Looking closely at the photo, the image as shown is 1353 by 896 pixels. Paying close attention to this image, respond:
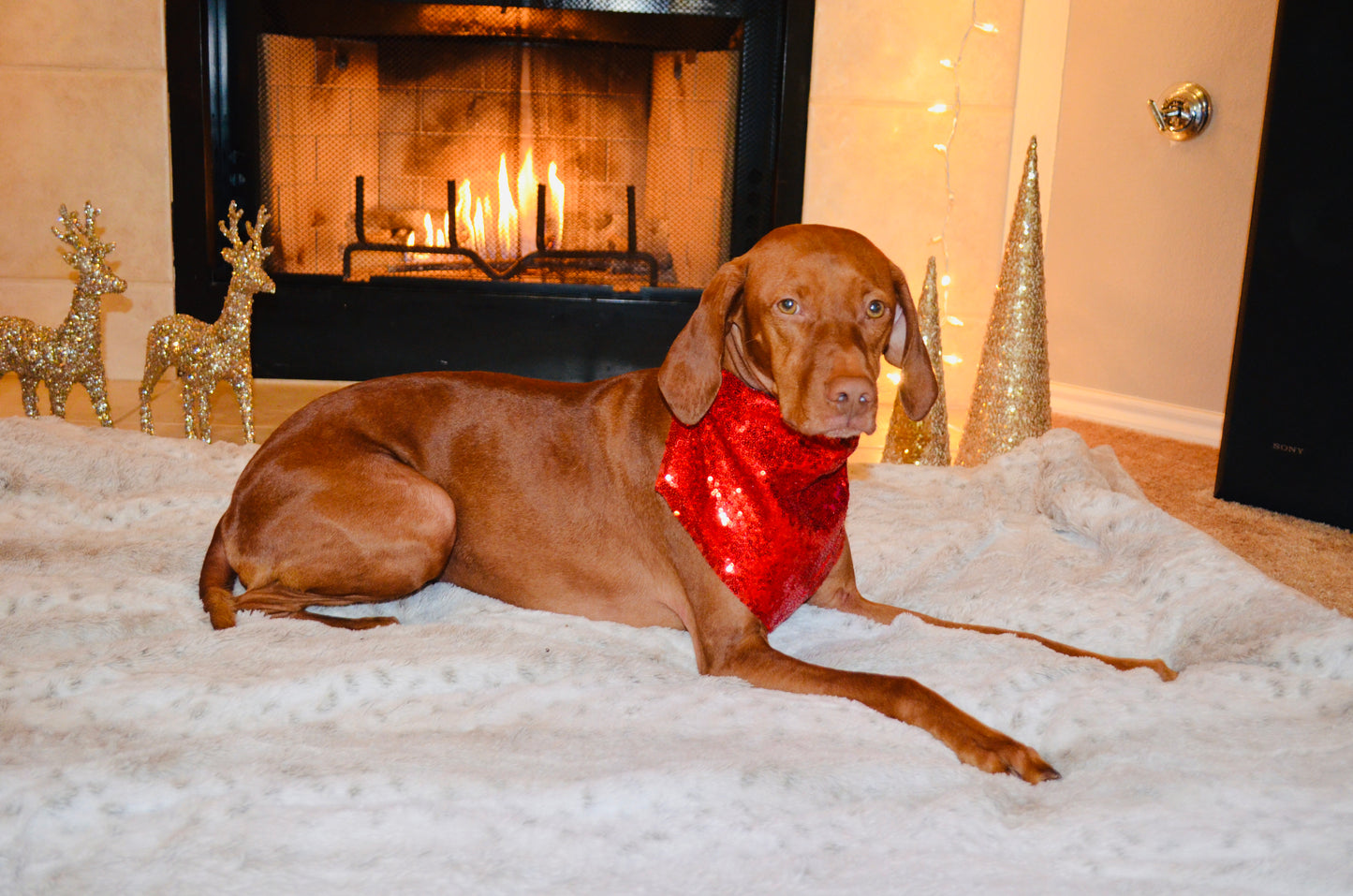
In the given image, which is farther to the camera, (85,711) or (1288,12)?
(1288,12)

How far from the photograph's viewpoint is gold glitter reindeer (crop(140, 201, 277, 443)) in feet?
11.1

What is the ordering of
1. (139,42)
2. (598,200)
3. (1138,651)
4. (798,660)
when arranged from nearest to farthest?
1. (798,660)
2. (1138,651)
3. (139,42)
4. (598,200)

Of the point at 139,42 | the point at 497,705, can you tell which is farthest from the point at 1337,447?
the point at 139,42

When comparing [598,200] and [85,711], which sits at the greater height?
[598,200]

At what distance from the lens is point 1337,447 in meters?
3.29

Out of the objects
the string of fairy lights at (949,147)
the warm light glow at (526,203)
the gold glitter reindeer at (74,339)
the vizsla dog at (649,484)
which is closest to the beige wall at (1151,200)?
the string of fairy lights at (949,147)

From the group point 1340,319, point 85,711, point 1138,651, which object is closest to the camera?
point 85,711

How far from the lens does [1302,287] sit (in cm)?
332

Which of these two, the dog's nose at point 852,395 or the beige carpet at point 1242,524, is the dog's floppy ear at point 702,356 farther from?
the beige carpet at point 1242,524

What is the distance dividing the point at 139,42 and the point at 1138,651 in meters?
4.51

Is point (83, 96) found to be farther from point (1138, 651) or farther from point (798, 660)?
point (1138, 651)

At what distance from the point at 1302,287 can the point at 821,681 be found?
92.9 inches

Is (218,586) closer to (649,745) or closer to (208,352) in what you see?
(649,745)

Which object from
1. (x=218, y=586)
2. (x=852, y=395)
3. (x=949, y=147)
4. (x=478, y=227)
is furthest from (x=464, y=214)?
(x=852, y=395)
